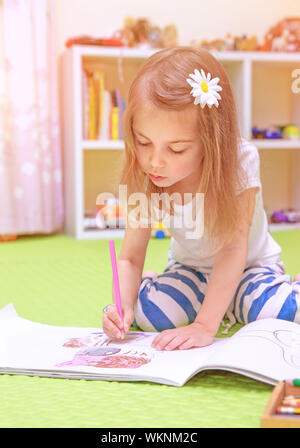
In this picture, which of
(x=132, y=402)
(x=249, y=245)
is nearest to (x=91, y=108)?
(x=249, y=245)

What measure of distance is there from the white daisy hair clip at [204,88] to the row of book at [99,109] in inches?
55.9

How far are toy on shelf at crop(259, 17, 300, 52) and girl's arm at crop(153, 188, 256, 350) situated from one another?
64.4 inches

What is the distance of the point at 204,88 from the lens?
0.81 meters

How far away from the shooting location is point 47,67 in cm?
222

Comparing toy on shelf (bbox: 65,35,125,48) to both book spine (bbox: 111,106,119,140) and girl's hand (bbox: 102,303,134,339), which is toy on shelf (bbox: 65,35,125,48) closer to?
book spine (bbox: 111,106,119,140)

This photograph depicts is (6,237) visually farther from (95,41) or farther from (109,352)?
(109,352)

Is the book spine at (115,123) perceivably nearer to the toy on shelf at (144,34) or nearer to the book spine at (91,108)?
the book spine at (91,108)

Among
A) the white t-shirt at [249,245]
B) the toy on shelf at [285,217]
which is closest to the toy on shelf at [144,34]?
the toy on shelf at [285,217]

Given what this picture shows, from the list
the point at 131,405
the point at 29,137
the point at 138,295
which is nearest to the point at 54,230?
the point at 29,137

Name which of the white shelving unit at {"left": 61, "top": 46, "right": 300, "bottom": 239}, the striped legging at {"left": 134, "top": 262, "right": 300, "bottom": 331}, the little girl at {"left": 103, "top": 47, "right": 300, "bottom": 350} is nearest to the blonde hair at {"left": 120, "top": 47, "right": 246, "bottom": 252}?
the little girl at {"left": 103, "top": 47, "right": 300, "bottom": 350}

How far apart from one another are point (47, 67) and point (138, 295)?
143 cm

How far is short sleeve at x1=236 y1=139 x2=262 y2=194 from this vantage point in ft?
3.00

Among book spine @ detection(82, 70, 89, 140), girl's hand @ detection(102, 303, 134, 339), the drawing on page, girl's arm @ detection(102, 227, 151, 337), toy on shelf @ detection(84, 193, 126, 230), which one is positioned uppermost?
book spine @ detection(82, 70, 89, 140)
